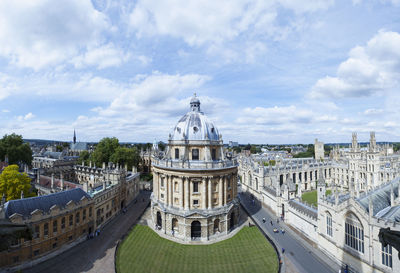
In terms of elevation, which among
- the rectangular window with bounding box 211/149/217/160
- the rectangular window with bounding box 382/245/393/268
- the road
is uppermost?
the rectangular window with bounding box 211/149/217/160

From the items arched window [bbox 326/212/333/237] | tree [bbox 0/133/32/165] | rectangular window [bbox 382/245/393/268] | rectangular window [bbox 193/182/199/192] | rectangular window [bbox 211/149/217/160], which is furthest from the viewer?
tree [bbox 0/133/32/165]

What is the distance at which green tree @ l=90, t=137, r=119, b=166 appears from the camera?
6719 centimetres

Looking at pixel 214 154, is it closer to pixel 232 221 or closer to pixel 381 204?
pixel 232 221

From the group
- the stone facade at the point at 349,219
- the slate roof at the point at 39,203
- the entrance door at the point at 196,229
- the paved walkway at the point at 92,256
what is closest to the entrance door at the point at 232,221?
the entrance door at the point at 196,229

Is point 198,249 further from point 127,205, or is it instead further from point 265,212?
point 127,205

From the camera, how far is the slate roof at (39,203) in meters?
25.8

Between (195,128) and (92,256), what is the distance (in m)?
22.7

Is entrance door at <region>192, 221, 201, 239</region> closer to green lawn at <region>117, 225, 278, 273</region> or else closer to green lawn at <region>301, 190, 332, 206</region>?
green lawn at <region>117, 225, 278, 273</region>

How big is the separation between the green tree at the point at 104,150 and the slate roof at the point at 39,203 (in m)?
35.6

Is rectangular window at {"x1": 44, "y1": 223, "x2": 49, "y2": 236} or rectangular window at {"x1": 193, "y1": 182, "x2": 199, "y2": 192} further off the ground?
rectangular window at {"x1": 193, "y1": 182, "x2": 199, "y2": 192}

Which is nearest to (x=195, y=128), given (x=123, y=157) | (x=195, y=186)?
(x=195, y=186)

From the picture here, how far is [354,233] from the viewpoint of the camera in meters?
24.1

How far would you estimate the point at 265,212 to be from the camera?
43469mm

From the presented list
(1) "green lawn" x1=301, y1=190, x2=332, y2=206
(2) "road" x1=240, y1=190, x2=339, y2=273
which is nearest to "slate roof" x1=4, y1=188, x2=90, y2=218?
(2) "road" x1=240, y1=190, x2=339, y2=273
